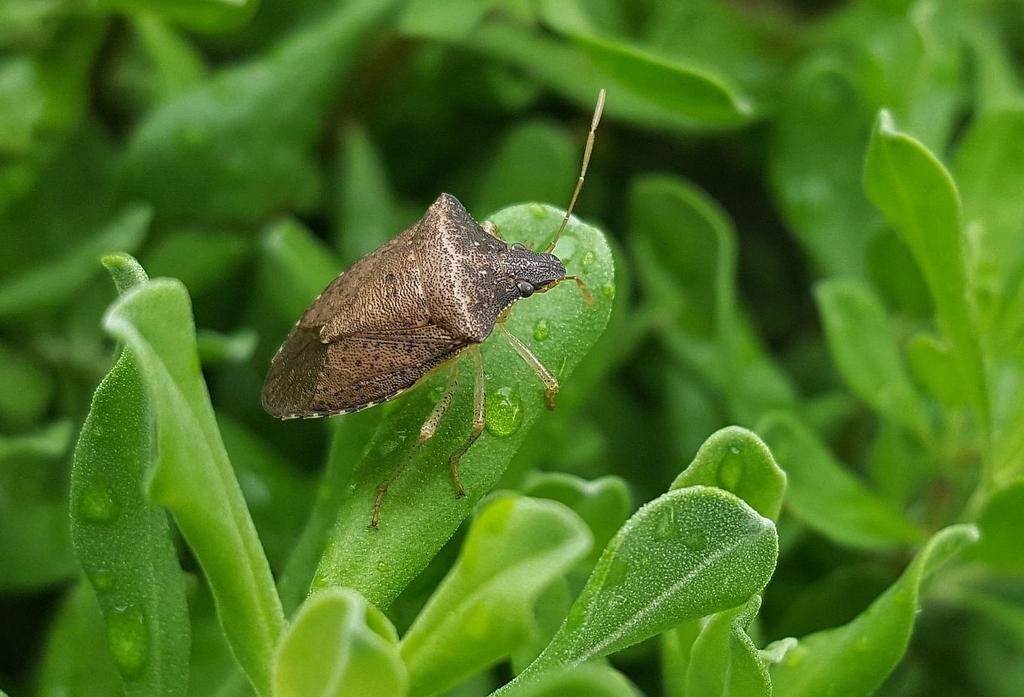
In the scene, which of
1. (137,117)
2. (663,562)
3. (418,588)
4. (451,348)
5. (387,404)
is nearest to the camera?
(663,562)

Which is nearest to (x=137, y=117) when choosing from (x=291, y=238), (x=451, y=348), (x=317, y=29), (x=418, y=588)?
(x=317, y=29)

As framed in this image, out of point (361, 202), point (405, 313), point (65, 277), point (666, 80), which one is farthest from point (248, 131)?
point (666, 80)

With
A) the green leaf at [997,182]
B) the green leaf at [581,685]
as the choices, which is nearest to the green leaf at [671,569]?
the green leaf at [581,685]

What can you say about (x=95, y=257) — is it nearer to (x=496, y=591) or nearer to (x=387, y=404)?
(x=387, y=404)

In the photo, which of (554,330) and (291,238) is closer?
(554,330)

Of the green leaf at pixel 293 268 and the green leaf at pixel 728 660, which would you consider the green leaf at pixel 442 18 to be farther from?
the green leaf at pixel 728 660

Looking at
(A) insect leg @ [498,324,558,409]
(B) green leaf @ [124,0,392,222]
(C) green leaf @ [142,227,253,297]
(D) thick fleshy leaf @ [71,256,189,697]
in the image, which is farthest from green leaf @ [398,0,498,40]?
(D) thick fleshy leaf @ [71,256,189,697]
